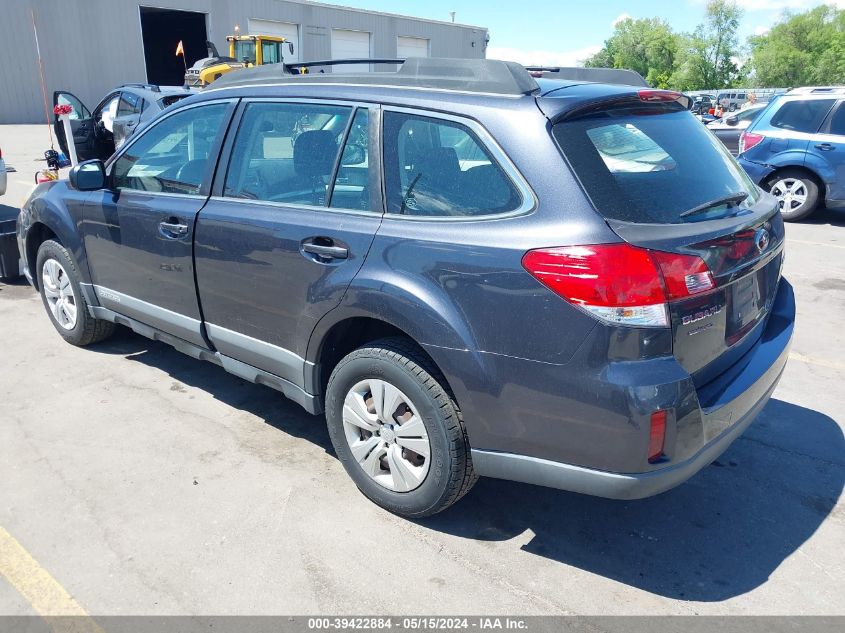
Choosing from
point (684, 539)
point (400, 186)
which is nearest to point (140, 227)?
point (400, 186)

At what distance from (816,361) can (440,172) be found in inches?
138

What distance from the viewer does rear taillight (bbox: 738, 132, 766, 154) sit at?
979 cm

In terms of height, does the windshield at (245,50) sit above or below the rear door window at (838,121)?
above

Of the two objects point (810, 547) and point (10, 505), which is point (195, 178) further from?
point (810, 547)

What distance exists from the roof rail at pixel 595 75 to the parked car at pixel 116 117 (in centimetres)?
1101

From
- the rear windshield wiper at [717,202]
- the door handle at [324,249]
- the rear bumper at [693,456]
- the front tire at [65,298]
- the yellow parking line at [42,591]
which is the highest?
the rear windshield wiper at [717,202]

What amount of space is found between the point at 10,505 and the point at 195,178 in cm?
187

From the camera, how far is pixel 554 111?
8.29 feet

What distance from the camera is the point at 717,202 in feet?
8.88

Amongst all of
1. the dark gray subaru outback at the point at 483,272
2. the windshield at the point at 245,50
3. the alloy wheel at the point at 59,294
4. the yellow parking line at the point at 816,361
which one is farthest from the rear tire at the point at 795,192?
the windshield at the point at 245,50

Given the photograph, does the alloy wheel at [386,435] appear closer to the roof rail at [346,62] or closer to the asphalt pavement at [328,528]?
the asphalt pavement at [328,528]

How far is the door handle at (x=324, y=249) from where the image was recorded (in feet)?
9.52

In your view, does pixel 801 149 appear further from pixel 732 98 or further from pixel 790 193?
pixel 732 98

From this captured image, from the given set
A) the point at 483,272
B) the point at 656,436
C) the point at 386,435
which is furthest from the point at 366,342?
the point at 656,436
